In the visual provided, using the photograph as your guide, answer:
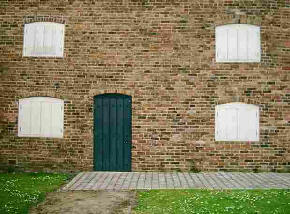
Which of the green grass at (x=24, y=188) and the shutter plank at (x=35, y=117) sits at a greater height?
the shutter plank at (x=35, y=117)

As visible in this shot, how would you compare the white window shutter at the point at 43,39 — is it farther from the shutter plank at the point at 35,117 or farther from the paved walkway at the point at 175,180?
the paved walkway at the point at 175,180

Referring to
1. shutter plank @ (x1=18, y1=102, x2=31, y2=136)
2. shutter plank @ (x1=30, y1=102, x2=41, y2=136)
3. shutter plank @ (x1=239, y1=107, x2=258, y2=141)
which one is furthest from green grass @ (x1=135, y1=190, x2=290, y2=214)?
shutter plank @ (x1=18, y1=102, x2=31, y2=136)

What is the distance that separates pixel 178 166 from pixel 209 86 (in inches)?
110

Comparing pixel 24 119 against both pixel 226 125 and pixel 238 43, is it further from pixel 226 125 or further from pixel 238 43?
pixel 238 43

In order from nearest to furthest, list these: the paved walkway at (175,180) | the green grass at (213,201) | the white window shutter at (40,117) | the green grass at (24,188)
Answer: the green grass at (213,201) < the green grass at (24,188) < the paved walkway at (175,180) < the white window shutter at (40,117)

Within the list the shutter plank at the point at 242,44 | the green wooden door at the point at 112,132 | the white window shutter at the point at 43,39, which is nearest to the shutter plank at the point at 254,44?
the shutter plank at the point at 242,44

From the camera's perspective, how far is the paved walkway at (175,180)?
791 centimetres

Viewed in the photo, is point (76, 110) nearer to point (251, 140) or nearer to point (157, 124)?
point (157, 124)

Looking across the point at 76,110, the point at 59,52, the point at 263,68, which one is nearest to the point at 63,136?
the point at 76,110

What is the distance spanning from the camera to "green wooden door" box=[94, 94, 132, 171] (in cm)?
1016

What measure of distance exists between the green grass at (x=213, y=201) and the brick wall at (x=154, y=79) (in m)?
2.86

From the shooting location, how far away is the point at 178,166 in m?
10.0

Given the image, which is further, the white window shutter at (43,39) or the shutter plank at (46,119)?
the white window shutter at (43,39)

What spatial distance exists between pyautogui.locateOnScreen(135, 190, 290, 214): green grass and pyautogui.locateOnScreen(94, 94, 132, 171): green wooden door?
305cm
